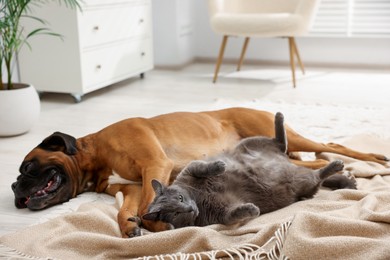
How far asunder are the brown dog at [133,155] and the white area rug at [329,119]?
40 centimetres

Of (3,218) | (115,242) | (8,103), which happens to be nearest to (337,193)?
(115,242)

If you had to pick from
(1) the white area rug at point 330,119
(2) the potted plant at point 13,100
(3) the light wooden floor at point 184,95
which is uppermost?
(2) the potted plant at point 13,100

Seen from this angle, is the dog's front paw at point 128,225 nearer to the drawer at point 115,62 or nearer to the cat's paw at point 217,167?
the cat's paw at point 217,167

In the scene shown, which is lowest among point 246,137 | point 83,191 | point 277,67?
point 277,67

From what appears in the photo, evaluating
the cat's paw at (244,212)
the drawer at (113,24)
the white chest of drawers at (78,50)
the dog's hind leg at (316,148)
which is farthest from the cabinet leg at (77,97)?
the cat's paw at (244,212)

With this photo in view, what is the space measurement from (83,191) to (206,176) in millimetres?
642

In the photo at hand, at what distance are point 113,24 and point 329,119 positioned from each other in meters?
2.08

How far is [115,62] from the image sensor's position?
4809 mm

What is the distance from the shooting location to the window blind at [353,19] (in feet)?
Answer: 18.1

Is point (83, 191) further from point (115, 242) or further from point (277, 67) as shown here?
point (277, 67)

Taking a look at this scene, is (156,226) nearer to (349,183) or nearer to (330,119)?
(349,183)

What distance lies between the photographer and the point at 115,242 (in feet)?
5.89

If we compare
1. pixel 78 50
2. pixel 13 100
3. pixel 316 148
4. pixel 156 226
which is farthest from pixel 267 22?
pixel 156 226

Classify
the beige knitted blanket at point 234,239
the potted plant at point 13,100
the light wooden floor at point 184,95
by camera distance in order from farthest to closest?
1. the light wooden floor at point 184,95
2. the potted plant at point 13,100
3. the beige knitted blanket at point 234,239
